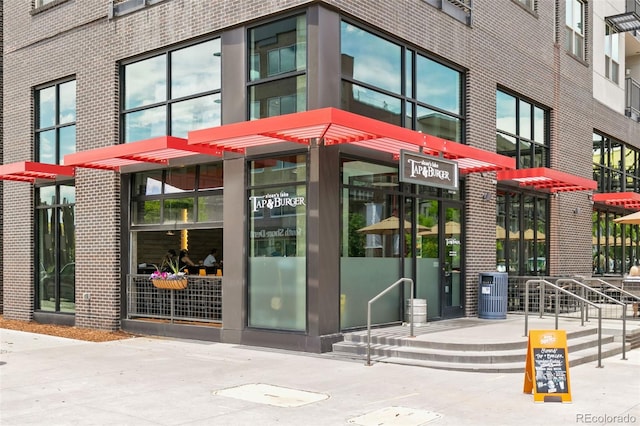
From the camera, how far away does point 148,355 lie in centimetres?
1109

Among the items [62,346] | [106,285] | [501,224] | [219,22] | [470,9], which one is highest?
[470,9]

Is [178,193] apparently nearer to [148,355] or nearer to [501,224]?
[148,355]

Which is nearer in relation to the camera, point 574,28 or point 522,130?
point 522,130

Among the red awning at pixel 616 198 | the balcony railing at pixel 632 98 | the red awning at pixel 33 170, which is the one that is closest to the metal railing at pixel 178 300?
the red awning at pixel 33 170

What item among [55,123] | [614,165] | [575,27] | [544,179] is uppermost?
[575,27]

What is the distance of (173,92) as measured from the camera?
13.7 m

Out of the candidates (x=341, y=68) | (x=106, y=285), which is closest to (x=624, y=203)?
(x=341, y=68)

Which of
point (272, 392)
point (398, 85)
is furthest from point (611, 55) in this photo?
point (272, 392)

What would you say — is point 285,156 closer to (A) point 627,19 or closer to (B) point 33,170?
(B) point 33,170

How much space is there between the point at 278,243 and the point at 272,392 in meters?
3.90

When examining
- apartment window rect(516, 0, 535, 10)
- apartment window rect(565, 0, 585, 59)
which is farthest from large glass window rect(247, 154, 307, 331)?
apartment window rect(565, 0, 585, 59)

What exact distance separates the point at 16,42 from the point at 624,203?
18.7 meters

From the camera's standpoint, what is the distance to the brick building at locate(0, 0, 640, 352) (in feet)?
36.9

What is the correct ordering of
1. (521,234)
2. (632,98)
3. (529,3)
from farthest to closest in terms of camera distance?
1. (632,98)
2. (529,3)
3. (521,234)
